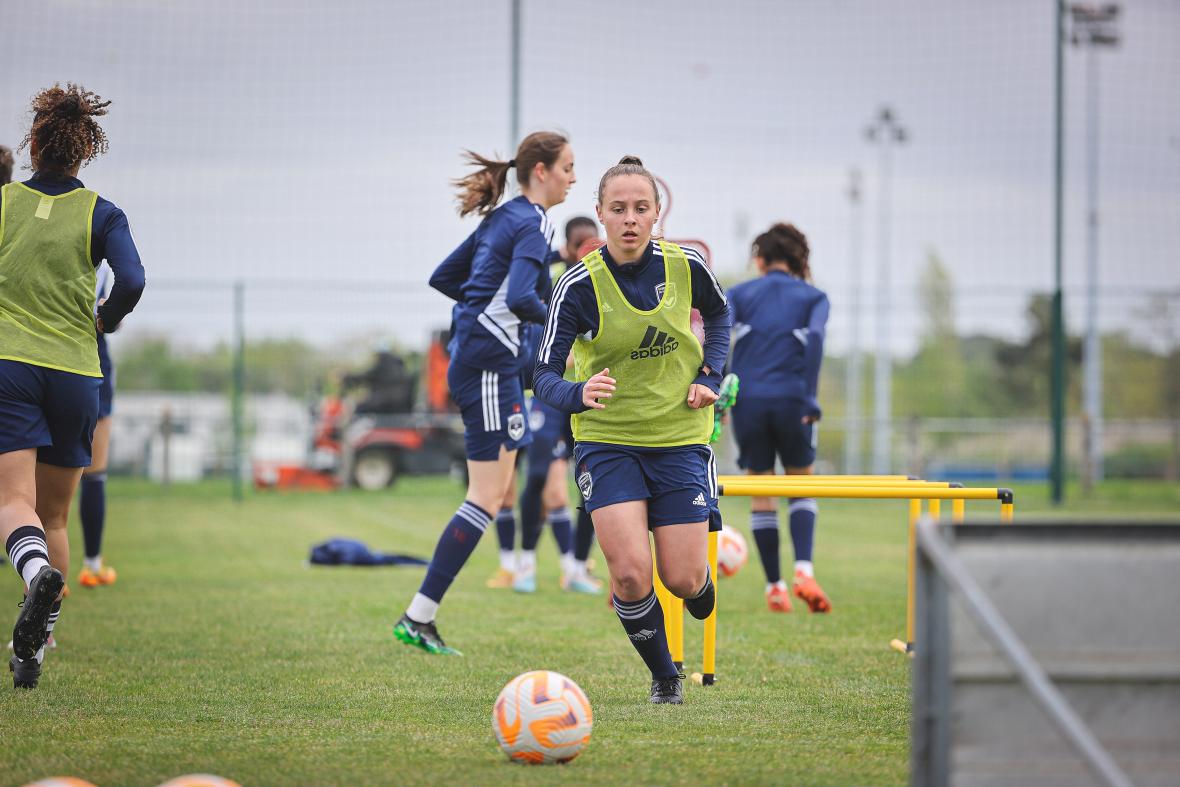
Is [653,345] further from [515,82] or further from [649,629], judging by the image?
[515,82]

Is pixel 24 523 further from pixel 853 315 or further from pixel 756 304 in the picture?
pixel 853 315

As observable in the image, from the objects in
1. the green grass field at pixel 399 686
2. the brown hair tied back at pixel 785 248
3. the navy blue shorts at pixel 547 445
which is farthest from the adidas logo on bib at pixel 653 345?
the navy blue shorts at pixel 547 445

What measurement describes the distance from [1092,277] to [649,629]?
1577cm

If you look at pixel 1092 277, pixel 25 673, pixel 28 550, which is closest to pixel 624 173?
pixel 28 550

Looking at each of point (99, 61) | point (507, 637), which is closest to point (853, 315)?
point (99, 61)

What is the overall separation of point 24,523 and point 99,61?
14018mm

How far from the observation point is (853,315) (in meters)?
18.7

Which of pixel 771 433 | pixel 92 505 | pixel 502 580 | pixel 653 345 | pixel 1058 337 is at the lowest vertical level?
pixel 502 580

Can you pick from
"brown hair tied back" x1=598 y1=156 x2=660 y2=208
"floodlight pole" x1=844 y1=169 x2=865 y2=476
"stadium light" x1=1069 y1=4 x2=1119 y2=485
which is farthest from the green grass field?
"stadium light" x1=1069 y1=4 x2=1119 y2=485

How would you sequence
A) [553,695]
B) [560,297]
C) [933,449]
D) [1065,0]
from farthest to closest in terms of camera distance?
1. [933,449]
2. [1065,0]
3. [560,297]
4. [553,695]

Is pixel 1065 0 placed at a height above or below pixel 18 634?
above

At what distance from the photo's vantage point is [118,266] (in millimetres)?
4957

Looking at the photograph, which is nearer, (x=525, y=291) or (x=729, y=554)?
(x=525, y=291)

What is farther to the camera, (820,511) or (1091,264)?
(1091,264)
